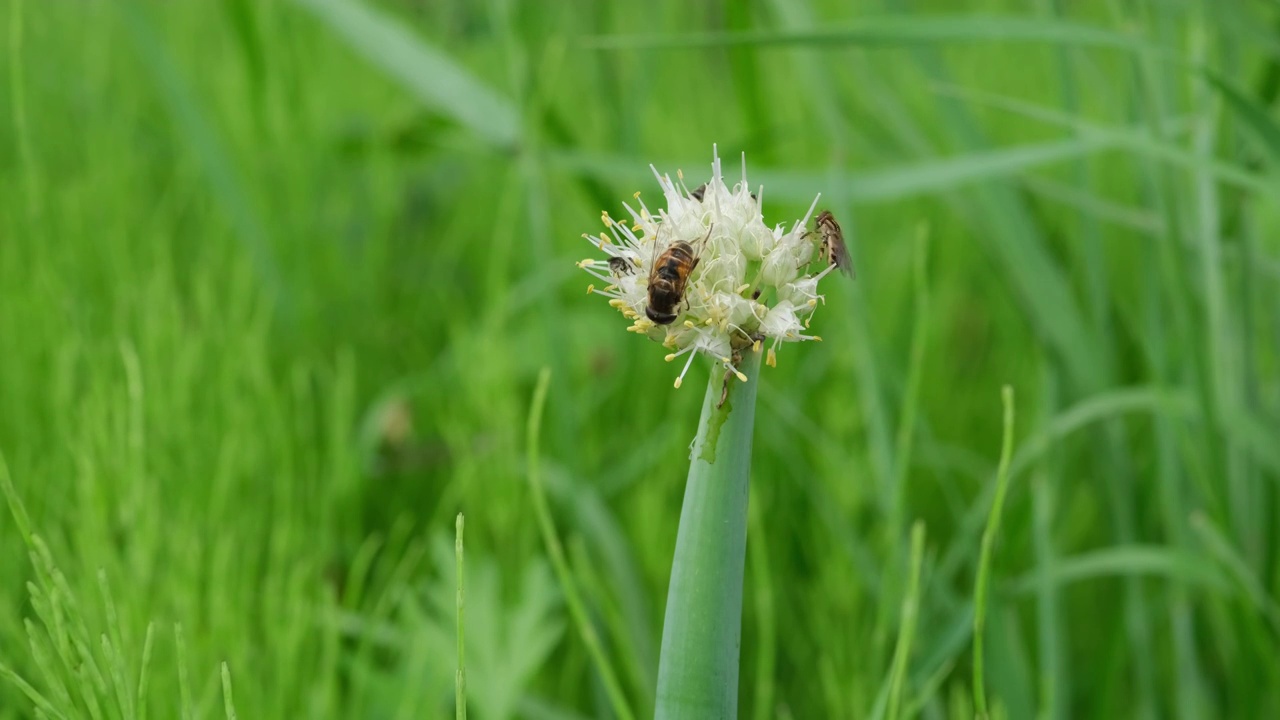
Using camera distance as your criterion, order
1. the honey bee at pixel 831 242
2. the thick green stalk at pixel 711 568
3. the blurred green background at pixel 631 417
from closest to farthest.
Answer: the thick green stalk at pixel 711 568 → the honey bee at pixel 831 242 → the blurred green background at pixel 631 417

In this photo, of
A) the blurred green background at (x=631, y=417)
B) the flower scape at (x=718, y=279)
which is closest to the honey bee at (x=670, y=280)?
the flower scape at (x=718, y=279)

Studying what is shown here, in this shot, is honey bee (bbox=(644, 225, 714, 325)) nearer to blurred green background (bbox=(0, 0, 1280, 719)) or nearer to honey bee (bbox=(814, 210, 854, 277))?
honey bee (bbox=(814, 210, 854, 277))

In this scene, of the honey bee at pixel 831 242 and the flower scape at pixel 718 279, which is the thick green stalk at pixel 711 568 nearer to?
the flower scape at pixel 718 279

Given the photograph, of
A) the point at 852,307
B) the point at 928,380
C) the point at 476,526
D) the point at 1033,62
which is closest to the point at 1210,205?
the point at 852,307

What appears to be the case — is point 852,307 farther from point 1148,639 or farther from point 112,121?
point 112,121

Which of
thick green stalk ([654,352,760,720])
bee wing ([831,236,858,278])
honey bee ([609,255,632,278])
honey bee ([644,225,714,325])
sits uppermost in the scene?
bee wing ([831,236,858,278])

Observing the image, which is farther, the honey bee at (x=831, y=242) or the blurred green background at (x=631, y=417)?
the blurred green background at (x=631, y=417)

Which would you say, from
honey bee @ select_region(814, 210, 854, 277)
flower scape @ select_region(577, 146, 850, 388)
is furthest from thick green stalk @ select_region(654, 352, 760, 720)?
honey bee @ select_region(814, 210, 854, 277)
